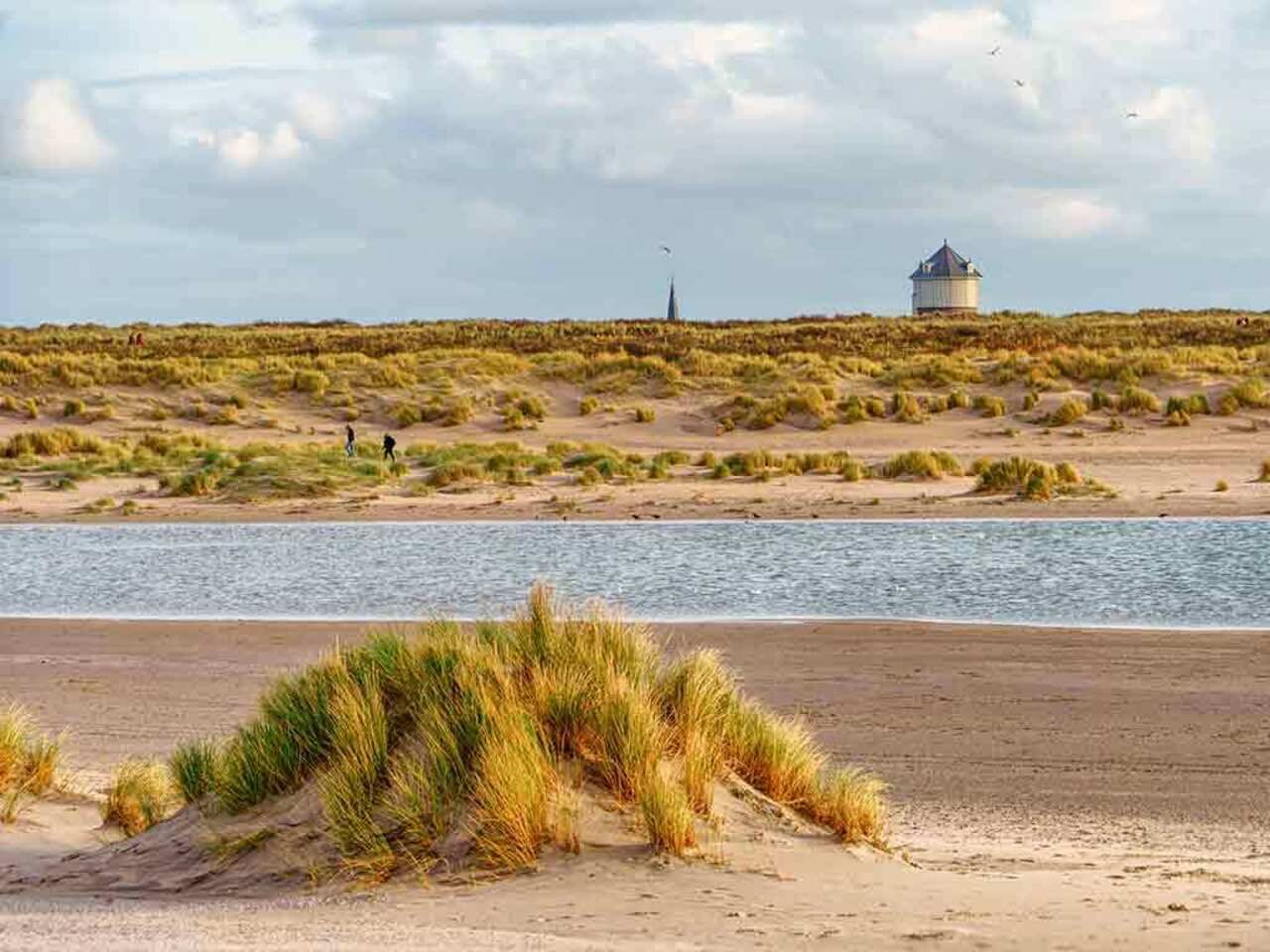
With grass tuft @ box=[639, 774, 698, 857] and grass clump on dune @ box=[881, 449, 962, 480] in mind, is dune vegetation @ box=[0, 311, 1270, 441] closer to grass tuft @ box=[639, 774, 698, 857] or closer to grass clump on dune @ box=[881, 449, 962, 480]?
grass clump on dune @ box=[881, 449, 962, 480]

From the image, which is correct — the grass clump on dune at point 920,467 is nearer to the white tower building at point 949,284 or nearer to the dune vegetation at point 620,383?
the dune vegetation at point 620,383

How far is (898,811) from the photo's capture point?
9.05 m

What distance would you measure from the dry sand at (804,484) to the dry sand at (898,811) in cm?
1123

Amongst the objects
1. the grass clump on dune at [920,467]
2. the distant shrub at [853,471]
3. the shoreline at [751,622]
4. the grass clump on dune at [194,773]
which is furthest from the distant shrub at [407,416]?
the grass clump on dune at [194,773]

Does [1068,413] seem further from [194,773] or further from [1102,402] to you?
[194,773]

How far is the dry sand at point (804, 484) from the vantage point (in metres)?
26.9

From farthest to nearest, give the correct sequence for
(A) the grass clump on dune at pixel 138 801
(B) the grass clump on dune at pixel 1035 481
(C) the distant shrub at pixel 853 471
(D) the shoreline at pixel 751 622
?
(C) the distant shrub at pixel 853 471
(B) the grass clump on dune at pixel 1035 481
(D) the shoreline at pixel 751 622
(A) the grass clump on dune at pixel 138 801

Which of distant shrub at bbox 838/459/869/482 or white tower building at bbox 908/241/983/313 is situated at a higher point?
white tower building at bbox 908/241/983/313

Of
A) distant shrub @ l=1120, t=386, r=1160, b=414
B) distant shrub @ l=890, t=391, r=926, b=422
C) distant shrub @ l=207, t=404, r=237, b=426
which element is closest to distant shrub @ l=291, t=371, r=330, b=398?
distant shrub @ l=207, t=404, r=237, b=426

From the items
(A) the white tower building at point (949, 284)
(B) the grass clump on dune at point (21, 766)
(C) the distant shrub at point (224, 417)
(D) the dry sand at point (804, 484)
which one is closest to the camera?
(B) the grass clump on dune at point (21, 766)

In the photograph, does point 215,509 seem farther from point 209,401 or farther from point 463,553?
point 209,401

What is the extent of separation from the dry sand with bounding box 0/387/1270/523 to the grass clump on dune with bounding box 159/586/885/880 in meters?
18.3

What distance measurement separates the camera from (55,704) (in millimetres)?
12500

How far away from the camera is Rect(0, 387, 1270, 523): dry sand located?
26875 mm
